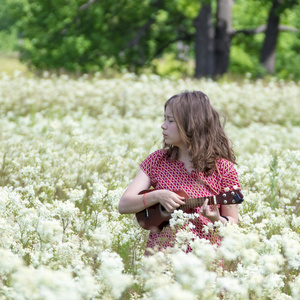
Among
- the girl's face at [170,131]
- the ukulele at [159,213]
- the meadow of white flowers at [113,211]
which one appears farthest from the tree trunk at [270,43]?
the ukulele at [159,213]

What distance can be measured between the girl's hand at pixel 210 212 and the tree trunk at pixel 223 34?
19172 mm

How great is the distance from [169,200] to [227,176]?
559 millimetres

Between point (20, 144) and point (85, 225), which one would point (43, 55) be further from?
point (85, 225)

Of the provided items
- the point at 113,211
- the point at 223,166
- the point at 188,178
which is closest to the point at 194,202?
the point at 188,178

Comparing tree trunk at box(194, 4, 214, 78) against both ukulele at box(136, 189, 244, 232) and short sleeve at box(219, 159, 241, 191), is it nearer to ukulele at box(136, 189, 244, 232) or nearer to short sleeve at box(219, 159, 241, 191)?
short sleeve at box(219, 159, 241, 191)

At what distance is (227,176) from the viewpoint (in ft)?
12.3

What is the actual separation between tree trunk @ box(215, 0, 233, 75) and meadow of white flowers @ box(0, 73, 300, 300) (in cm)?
915

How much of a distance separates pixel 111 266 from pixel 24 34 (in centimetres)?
2288

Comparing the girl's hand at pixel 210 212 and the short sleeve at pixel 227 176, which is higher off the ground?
the girl's hand at pixel 210 212

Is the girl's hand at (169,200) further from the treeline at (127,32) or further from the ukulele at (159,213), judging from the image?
the treeline at (127,32)

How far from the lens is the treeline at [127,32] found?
2217 cm

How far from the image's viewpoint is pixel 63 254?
2.91 metres

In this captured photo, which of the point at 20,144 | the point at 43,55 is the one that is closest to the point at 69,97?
the point at 20,144

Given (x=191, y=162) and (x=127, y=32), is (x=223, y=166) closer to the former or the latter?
(x=191, y=162)
